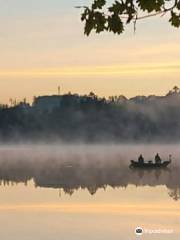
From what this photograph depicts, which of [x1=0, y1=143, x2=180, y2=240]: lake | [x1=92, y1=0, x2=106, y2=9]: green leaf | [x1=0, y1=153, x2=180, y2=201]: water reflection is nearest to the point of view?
[x1=92, y1=0, x2=106, y2=9]: green leaf

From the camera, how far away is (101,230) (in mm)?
34906

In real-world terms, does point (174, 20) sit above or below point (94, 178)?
below

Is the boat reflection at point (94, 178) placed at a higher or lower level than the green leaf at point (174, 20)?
higher

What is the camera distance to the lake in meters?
33.8

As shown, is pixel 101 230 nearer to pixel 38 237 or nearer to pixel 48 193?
pixel 38 237

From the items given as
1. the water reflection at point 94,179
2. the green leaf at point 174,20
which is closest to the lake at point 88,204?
the water reflection at point 94,179

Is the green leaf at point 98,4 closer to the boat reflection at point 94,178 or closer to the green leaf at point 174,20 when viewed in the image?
the green leaf at point 174,20

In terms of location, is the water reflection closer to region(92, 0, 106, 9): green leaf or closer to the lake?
the lake

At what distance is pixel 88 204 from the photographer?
49.4m

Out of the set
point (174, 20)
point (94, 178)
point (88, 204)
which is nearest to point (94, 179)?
point (94, 178)

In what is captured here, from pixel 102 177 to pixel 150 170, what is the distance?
3.97m

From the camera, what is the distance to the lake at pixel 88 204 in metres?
33.8

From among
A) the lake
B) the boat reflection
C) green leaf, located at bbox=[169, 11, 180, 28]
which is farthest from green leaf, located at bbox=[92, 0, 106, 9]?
the boat reflection

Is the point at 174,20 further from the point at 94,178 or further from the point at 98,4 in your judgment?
the point at 94,178
